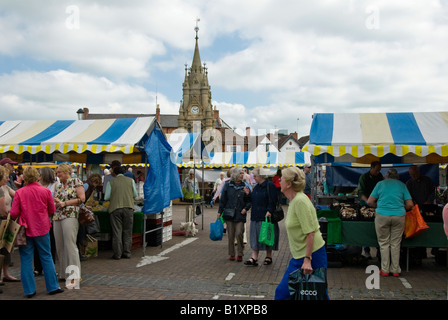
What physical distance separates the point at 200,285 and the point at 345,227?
3031 mm

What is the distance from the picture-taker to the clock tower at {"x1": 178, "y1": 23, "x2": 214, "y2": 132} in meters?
87.2

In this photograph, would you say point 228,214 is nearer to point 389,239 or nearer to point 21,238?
point 389,239

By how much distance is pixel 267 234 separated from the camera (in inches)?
293

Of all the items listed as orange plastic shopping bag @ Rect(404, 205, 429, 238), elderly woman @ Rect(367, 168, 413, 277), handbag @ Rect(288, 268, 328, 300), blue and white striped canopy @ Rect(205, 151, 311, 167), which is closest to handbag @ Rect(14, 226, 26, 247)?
handbag @ Rect(288, 268, 328, 300)

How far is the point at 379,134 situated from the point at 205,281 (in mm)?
4219

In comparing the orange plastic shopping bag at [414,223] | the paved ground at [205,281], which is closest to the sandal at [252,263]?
the paved ground at [205,281]

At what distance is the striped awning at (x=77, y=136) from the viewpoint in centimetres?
894

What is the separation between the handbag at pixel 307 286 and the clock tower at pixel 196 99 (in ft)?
268

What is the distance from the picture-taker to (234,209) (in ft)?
27.1

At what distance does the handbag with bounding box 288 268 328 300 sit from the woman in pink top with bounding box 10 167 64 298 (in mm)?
3601

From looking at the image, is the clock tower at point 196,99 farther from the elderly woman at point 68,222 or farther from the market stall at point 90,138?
the elderly woman at point 68,222
